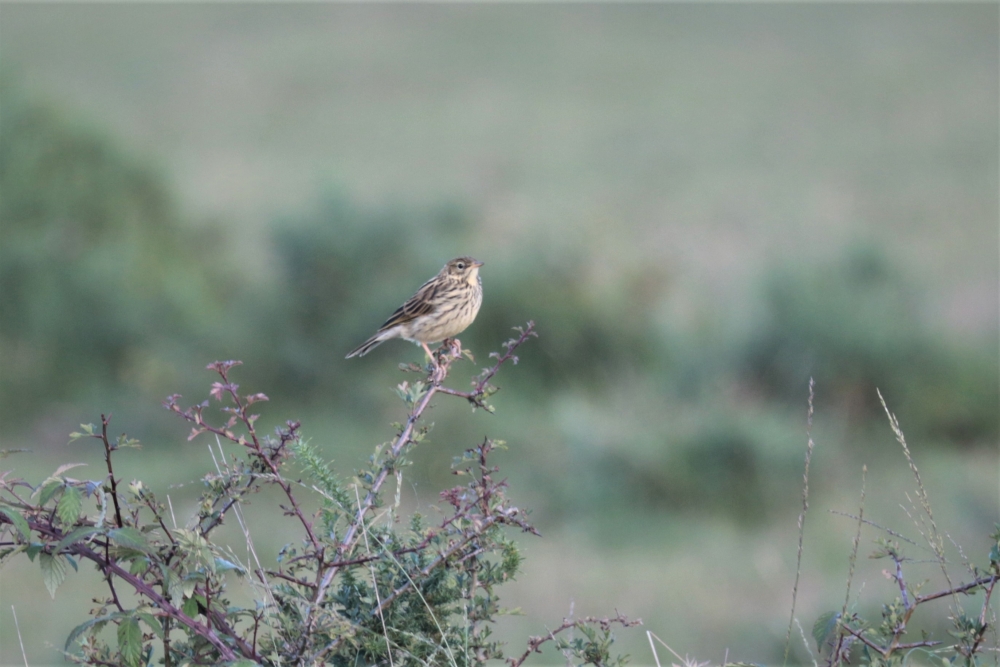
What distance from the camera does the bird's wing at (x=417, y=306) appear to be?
603cm

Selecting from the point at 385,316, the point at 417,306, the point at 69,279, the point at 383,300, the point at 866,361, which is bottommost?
the point at 417,306

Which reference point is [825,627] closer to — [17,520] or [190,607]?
[190,607]

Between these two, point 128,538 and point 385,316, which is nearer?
point 128,538

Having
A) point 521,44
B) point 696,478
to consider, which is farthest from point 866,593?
point 521,44

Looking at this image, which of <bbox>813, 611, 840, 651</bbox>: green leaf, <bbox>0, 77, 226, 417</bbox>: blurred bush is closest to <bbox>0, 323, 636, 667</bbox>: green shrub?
<bbox>813, 611, 840, 651</bbox>: green leaf

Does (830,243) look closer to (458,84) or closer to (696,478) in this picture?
(696,478)

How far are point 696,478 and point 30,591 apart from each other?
227 inches

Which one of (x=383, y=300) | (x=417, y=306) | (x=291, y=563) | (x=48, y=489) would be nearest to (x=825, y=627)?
(x=291, y=563)

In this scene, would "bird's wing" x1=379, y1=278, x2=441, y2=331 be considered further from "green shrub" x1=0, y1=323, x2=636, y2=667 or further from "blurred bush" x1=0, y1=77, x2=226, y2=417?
"blurred bush" x1=0, y1=77, x2=226, y2=417

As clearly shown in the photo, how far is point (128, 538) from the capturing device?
2.19 m

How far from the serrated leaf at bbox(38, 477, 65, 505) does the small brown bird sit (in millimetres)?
3521

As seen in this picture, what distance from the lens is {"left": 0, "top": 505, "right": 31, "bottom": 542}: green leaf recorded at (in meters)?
2.18

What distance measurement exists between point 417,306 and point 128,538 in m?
3.94

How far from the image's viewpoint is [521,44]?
114 ft
